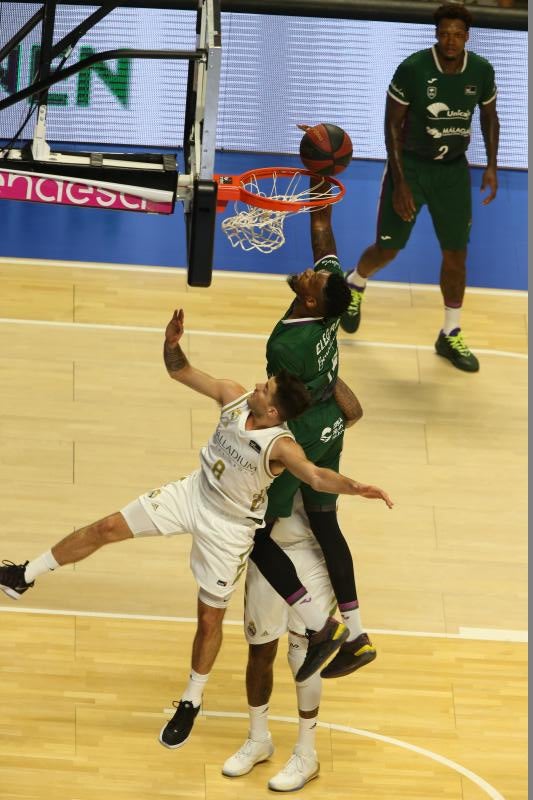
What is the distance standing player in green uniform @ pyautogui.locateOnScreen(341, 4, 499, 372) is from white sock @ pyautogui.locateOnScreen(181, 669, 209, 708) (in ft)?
13.3

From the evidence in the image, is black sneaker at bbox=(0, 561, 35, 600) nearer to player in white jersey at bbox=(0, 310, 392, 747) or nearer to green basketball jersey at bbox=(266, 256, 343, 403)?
player in white jersey at bbox=(0, 310, 392, 747)

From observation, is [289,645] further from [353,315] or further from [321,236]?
[353,315]

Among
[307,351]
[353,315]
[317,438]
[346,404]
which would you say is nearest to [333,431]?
[317,438]

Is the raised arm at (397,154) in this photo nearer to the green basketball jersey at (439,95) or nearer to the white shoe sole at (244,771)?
the green basketball jersey at (439,95)

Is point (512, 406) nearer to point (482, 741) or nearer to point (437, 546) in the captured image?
point (437, 546)

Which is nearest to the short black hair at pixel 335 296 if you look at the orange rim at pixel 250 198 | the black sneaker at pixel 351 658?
the orange rim at pixel 250 198

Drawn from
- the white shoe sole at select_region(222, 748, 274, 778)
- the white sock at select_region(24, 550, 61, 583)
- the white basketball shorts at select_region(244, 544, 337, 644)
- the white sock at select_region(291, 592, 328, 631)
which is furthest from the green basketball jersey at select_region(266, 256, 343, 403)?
the white shoe sole at select_region(222, 748, 274, 778)

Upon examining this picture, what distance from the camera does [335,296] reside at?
25.8 feet

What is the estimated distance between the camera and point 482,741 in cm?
861

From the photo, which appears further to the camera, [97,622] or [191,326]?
[191,326]

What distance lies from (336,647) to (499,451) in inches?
125

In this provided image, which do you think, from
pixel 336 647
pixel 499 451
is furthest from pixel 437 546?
pixel 336 647

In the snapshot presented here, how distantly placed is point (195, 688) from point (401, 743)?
1262 mm

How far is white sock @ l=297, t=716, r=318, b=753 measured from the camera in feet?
26.9
